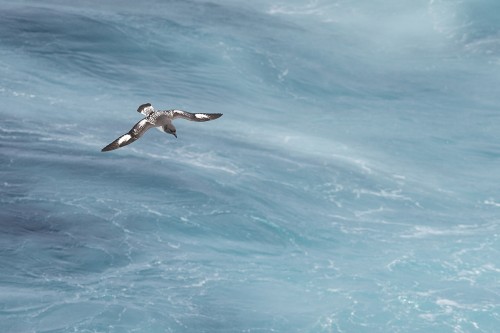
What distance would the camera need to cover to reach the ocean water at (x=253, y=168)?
7256 centimetres

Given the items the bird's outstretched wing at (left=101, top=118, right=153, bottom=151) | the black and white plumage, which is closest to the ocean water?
the black and white plumage

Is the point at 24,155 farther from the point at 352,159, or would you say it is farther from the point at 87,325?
the point at 352,159

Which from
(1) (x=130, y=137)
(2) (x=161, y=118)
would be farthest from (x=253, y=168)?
(1) (x=130, y=137)

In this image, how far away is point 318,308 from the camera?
237 feet

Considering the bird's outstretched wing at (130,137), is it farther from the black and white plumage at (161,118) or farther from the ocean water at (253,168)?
the ocean water at (253,168)

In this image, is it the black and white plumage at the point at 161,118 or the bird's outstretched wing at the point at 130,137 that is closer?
the bird's outstretched wing at the point at 130,137

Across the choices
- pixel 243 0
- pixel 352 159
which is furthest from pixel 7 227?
pixel 243 0

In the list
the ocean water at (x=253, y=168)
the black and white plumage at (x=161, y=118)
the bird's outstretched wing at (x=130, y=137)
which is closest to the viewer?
the bird's outstretched wing at (x=130, y=137)

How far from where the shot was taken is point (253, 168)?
8688cm

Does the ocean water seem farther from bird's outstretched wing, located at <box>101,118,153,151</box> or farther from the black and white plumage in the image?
bird's outstretched wing, located at <box>101,118,153,151</box>

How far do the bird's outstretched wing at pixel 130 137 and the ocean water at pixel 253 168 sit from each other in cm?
2113

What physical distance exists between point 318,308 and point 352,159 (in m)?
19.4

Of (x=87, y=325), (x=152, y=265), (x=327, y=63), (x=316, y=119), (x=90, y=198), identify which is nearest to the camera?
(x=87, y=325)

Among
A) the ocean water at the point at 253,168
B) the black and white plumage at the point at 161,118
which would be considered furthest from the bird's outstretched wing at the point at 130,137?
the ocean water at the point at 253,168
